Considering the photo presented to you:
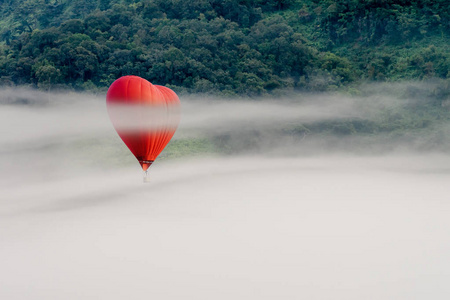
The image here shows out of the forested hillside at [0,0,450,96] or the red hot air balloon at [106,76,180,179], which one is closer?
the red hot air balloon at [106,76,180,179]

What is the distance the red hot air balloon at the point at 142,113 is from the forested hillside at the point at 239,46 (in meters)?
16.3

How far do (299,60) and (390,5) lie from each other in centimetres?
718

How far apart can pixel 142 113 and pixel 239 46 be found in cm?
2329

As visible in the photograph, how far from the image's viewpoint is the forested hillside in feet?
144

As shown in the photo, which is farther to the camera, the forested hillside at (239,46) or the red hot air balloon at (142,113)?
the forested hillside at (239,46)

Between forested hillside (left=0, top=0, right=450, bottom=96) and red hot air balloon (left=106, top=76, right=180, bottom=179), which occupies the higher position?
forested hillside (left=0, top=0, right=450, bottom=96)

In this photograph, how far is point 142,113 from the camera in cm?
2502

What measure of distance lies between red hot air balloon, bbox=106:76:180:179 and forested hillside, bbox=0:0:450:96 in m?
16.3

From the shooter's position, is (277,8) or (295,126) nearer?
(295,126)

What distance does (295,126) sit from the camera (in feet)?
155

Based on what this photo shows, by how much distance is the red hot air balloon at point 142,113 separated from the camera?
24.7 meters

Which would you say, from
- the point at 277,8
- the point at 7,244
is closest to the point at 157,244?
the point at 7,244

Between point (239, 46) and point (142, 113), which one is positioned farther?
point (239, 46)

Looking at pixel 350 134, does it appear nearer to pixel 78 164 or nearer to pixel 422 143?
pixel 422 143
